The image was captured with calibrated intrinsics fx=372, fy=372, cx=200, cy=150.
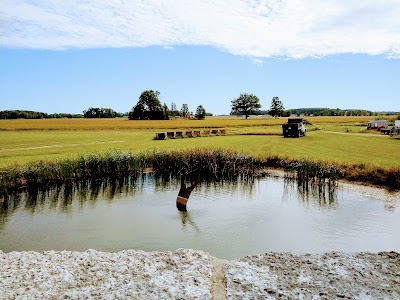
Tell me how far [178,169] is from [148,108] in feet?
273

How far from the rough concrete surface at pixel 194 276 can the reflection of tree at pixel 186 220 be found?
357 centimetres

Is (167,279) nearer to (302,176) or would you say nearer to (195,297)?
(195,297)

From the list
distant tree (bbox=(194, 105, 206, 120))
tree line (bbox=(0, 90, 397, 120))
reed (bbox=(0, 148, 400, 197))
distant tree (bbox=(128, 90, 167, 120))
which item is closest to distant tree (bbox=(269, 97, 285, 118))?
tree line (bbox=(0, 90, 397, 120))

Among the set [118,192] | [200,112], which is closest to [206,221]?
[118,192]

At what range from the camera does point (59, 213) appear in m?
17.5

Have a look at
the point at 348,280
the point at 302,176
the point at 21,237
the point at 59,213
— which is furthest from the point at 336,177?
the point at 21,237

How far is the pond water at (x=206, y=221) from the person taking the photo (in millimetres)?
13180

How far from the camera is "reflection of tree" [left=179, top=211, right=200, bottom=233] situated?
14.9 metres

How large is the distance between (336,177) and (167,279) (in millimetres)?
16180

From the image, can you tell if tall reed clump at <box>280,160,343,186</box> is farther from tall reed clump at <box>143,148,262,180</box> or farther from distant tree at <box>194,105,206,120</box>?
distant tree at <box>194,105,206,120</box>

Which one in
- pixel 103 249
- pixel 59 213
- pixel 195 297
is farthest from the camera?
pixel 59 213

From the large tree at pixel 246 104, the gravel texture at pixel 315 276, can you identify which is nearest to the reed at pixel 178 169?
the gravel texture at pixel 315 276

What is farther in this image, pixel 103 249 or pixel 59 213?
pixel 59 213

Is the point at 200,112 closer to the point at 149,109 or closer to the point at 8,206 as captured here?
the point at 149,109
